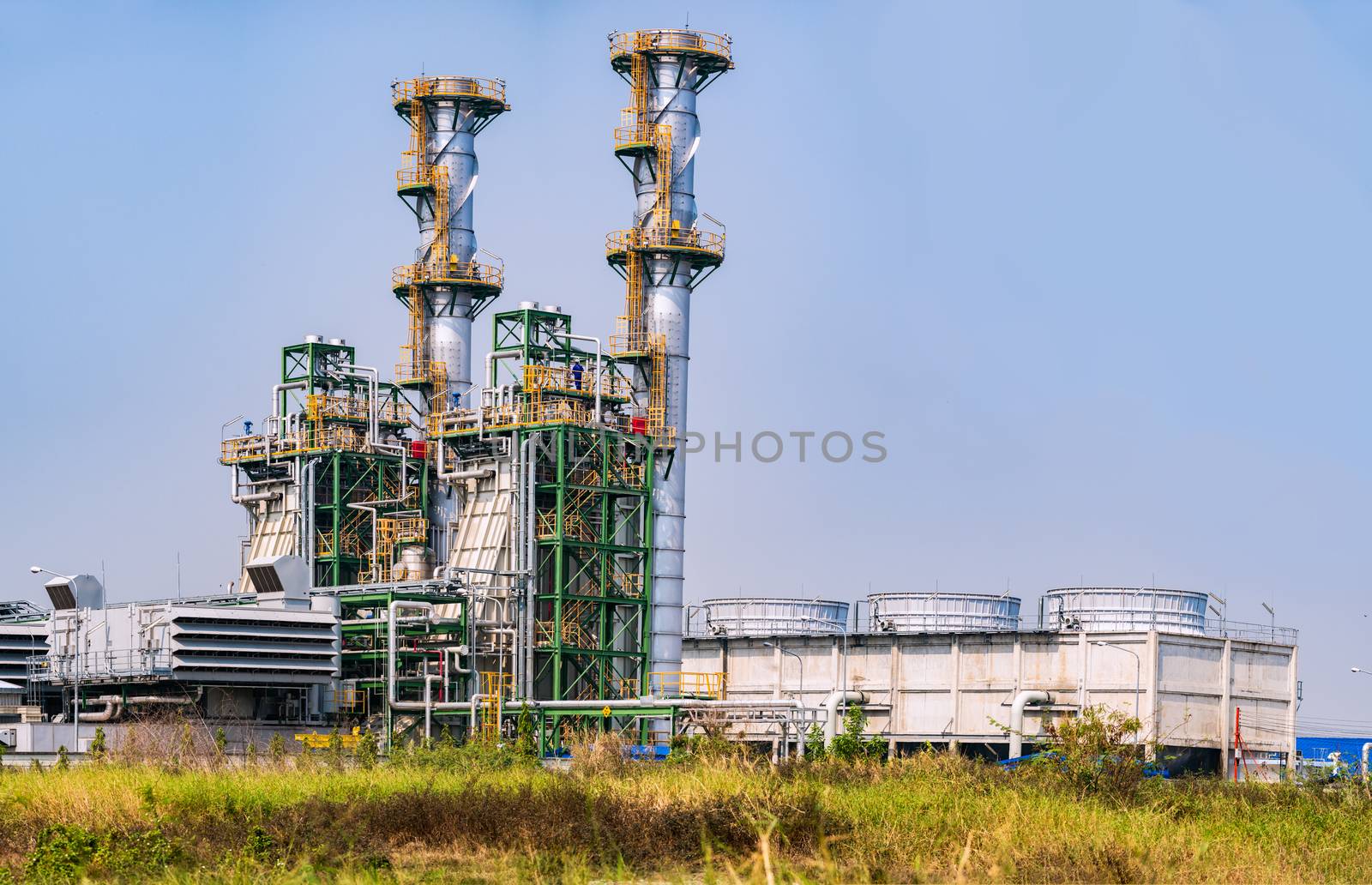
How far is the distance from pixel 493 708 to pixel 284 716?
323 inches

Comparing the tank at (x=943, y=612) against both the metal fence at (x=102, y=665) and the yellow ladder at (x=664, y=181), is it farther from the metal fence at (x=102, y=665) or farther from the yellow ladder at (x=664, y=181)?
the metal fence at (x=102, y=665)

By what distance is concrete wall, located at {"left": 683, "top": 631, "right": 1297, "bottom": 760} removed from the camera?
78.2 metres

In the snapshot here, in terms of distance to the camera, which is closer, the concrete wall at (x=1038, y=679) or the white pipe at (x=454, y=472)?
the white pipe at (x=454, y=472)

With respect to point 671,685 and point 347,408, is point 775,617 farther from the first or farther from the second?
point 347,408

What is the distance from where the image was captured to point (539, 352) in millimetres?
75125

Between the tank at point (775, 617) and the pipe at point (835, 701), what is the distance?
5600mm

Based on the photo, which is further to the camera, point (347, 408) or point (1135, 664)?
point (347, 408)

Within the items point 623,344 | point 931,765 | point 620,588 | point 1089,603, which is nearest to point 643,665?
point 620,588

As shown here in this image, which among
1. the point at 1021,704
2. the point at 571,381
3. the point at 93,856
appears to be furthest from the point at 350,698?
the point at 93,856

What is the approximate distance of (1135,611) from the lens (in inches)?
3236

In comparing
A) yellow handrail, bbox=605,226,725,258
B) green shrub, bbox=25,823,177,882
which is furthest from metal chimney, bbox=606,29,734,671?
green shrub, bbox=25,823,177,882

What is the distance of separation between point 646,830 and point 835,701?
5136cm

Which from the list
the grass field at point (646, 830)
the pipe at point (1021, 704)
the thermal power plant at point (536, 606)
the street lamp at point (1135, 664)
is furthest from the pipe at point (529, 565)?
the grass field at point (646, 830)

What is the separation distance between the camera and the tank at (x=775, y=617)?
90562 millimetres
